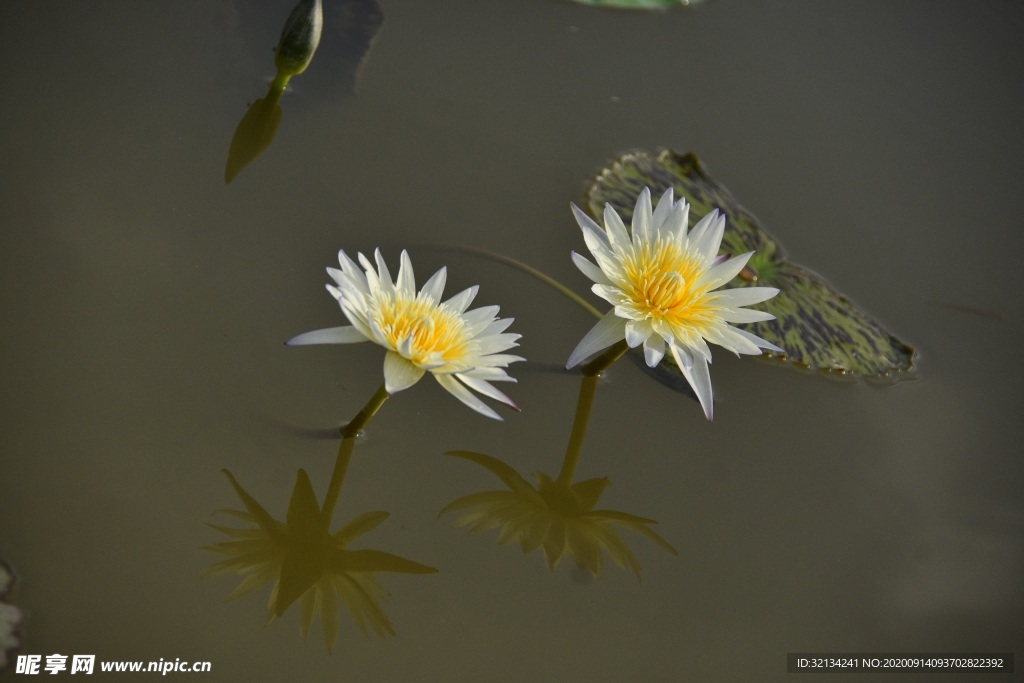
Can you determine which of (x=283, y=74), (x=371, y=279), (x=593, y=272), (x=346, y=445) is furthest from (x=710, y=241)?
(x=283, y=74)

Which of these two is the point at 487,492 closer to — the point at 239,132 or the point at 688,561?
the point at 688,561

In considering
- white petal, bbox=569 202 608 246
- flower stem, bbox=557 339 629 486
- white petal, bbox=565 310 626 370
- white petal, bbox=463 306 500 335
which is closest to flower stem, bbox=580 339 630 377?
flower stem, bbox=557 339 629 486

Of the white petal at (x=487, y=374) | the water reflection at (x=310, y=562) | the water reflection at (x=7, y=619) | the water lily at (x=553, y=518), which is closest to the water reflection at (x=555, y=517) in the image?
the water lily at (x=553, y=518)

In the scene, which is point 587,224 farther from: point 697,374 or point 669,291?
point 697,374

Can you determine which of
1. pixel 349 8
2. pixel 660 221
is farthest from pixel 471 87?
pixel 660 221

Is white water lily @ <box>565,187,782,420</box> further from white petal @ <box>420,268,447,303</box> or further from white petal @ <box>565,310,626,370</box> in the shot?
white petal @ <box>420,268,447,303</box>

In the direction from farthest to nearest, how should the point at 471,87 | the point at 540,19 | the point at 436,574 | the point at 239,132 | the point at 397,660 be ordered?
the point at 540,19, the point at 471,87, the point at 239,132, the point at 436,574, the point at 397,660
